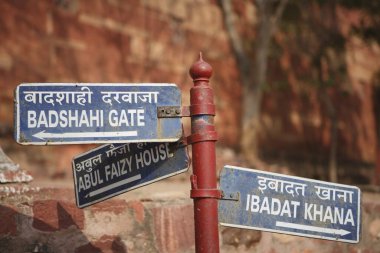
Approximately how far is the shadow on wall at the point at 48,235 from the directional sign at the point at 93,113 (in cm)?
82

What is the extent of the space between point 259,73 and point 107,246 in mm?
3849

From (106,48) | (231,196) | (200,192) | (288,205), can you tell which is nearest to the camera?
(200,192)

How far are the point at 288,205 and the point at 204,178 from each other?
48 cm

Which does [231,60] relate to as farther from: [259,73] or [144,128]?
[144,128]

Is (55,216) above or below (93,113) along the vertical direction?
below

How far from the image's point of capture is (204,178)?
6.31 ft

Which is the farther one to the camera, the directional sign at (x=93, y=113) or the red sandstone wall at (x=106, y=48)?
the red sandstone wall at (x=106, y=48)

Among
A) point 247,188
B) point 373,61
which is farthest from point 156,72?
point 373,61

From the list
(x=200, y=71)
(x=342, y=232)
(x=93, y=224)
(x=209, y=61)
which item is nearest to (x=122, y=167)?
(x=200, y=71)

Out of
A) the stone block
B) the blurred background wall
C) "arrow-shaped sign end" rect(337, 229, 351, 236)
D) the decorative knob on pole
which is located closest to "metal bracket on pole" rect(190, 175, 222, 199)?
the decorative knob on pole

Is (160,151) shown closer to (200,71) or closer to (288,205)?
(200,71)

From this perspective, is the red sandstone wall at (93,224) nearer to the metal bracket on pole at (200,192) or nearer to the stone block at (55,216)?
the stone block at (55,216)

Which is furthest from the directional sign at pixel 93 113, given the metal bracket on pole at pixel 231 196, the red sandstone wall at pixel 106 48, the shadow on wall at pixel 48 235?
the red sandstone wall at pixel 106 48

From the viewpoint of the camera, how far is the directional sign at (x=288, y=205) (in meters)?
2.10
